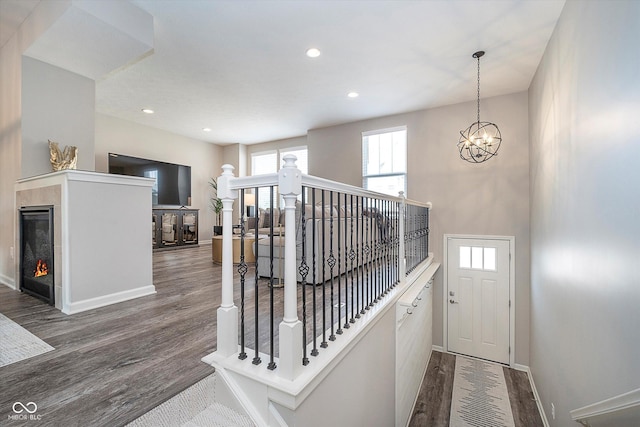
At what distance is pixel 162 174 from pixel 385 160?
5.02 meters

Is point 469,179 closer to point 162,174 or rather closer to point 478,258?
point 478,258

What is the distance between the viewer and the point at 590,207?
1943 millimetres

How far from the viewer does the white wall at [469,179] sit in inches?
169

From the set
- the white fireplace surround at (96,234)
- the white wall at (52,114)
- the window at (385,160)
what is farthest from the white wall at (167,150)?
the window at (385,160)

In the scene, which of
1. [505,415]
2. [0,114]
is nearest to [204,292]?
[0,114]

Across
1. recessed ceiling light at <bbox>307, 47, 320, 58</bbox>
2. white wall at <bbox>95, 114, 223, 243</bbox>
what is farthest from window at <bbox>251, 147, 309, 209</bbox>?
recessed ceiling light at <bbox>307, 47, 320, 58</bbox>

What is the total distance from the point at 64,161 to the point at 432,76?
4.63 m

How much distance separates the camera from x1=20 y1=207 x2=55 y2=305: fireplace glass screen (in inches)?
101

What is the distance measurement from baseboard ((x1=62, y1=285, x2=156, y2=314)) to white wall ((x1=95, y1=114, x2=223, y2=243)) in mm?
4077

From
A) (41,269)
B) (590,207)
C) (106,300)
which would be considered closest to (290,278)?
(590,207)

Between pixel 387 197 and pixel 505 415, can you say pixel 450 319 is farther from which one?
pixel 387 197

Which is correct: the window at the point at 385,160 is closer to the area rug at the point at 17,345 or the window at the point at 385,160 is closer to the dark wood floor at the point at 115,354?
the dark wood floor at the point at 115,354

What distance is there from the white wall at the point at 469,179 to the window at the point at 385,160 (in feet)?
0.36

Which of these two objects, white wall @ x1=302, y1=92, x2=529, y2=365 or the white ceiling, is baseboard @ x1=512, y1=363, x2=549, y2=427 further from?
the white ceiling
